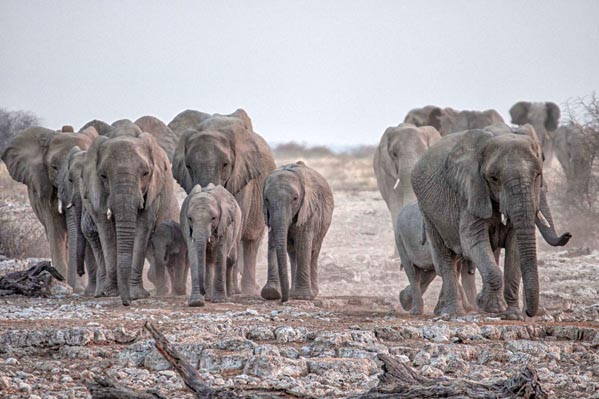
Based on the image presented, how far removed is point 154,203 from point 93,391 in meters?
7.80

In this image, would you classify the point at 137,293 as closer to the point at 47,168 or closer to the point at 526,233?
the point at 47,168

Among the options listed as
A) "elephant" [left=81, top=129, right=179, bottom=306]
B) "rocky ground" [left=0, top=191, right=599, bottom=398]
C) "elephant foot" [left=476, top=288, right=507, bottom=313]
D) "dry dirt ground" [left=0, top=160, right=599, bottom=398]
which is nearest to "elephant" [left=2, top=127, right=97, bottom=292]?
"elephant" [left=81, top=129, right=179, bottom=306]

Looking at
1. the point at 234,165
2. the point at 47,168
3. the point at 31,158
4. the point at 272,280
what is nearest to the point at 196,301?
the point at 272,280

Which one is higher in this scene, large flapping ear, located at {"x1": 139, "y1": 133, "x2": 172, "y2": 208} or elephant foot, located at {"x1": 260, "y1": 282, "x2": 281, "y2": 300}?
large flapping ear, located at {"x1": 139, "y1": 133, "x2": 172, "y2": 208}

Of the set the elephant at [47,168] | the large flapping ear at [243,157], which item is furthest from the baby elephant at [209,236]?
the elephant at [47,168]

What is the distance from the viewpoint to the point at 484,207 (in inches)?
464

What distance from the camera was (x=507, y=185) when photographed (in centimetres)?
1146

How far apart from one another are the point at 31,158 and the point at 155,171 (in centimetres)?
359

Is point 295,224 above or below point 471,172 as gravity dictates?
below

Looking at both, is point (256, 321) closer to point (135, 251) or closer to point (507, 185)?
point (507, 185)

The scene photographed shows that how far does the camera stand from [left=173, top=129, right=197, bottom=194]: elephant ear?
54.3 feet

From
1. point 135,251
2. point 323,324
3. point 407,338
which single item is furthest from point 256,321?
point 135,251

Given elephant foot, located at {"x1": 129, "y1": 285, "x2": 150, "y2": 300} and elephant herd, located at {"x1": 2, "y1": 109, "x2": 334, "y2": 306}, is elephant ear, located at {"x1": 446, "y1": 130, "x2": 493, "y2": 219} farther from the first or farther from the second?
elephant foot, located at {"x1": 129, "y1": 285, "x2": 150, "y2": 300}

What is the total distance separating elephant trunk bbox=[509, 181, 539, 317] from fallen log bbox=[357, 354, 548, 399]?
397 cm
